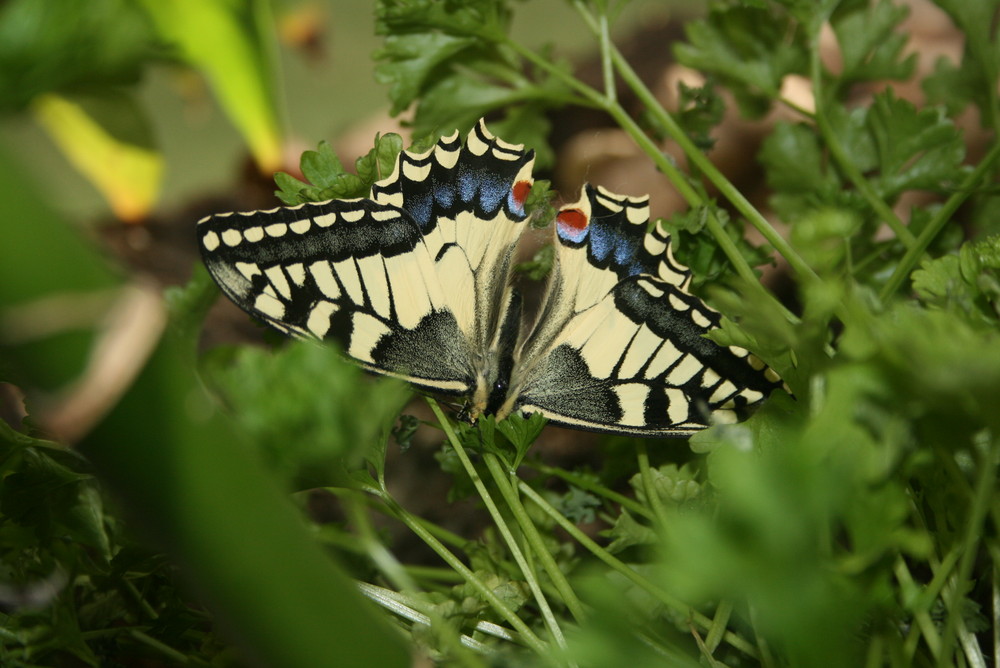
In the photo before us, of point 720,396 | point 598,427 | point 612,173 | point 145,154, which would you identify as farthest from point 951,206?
point 145,154

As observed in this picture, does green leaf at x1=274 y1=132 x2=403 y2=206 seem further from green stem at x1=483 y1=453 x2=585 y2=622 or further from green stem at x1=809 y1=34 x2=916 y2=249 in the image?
green stem at x1=809 y1=34 x2=916 y2=249

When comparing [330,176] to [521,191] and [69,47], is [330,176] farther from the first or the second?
[69,47]

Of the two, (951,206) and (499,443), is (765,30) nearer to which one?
(951,206)

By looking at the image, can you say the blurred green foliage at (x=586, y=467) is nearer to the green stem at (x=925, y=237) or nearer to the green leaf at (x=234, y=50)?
the green stem at (x=925, y=237)

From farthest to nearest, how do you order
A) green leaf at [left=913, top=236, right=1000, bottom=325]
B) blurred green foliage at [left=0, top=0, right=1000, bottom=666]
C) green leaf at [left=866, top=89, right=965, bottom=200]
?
green leaf at [left=866, top=89, right=965, bottom=200]
green leaf at [left=913, top=236, right=1000, bottom=325]
blurred green foliage at [left=0, top=0, right=1000, bottom=666]

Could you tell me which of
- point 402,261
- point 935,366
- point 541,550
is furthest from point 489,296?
point 935,366

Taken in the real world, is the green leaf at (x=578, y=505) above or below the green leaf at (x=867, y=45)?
below

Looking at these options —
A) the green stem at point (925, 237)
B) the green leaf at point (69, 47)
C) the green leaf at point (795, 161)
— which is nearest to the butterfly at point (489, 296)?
the green stem at point (925, 237)

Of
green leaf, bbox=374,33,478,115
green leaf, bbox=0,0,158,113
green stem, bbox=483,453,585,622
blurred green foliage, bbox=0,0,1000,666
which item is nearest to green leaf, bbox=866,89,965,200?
blurred green foliage, bbox=0,0,1000,666
